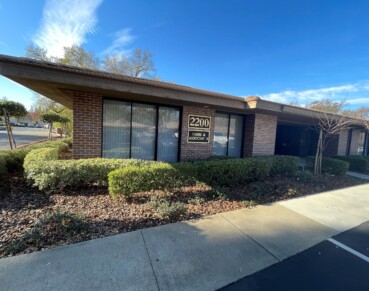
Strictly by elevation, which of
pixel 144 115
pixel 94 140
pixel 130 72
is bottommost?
pixel 94 140

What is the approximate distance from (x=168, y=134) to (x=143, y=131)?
0.93 metres

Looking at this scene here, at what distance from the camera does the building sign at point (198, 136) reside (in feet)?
22.7

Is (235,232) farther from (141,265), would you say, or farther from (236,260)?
(141,265)

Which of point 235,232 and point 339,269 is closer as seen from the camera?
point 339,269

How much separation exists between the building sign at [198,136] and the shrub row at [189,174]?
1417 millimetres

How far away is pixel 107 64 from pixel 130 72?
2.74m

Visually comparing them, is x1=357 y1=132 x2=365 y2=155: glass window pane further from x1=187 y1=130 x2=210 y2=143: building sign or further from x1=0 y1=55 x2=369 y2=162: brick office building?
x1=187 y1=130 x2=210 y2=143: building sign

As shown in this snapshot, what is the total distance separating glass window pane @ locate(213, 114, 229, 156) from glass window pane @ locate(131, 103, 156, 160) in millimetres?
2761

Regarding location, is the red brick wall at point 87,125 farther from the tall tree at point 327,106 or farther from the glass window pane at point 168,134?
the tall tree at point 327,106

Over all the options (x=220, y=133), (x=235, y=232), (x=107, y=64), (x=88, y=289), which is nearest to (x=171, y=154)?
(x=220, y=133)

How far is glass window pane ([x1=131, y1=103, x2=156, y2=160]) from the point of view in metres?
6.07

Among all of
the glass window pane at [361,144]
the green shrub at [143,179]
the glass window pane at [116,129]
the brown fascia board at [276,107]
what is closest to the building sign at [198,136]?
the brown fascia board at [276,107]

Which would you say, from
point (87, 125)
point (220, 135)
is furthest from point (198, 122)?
point (87, 125)

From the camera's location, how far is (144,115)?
620 cm
